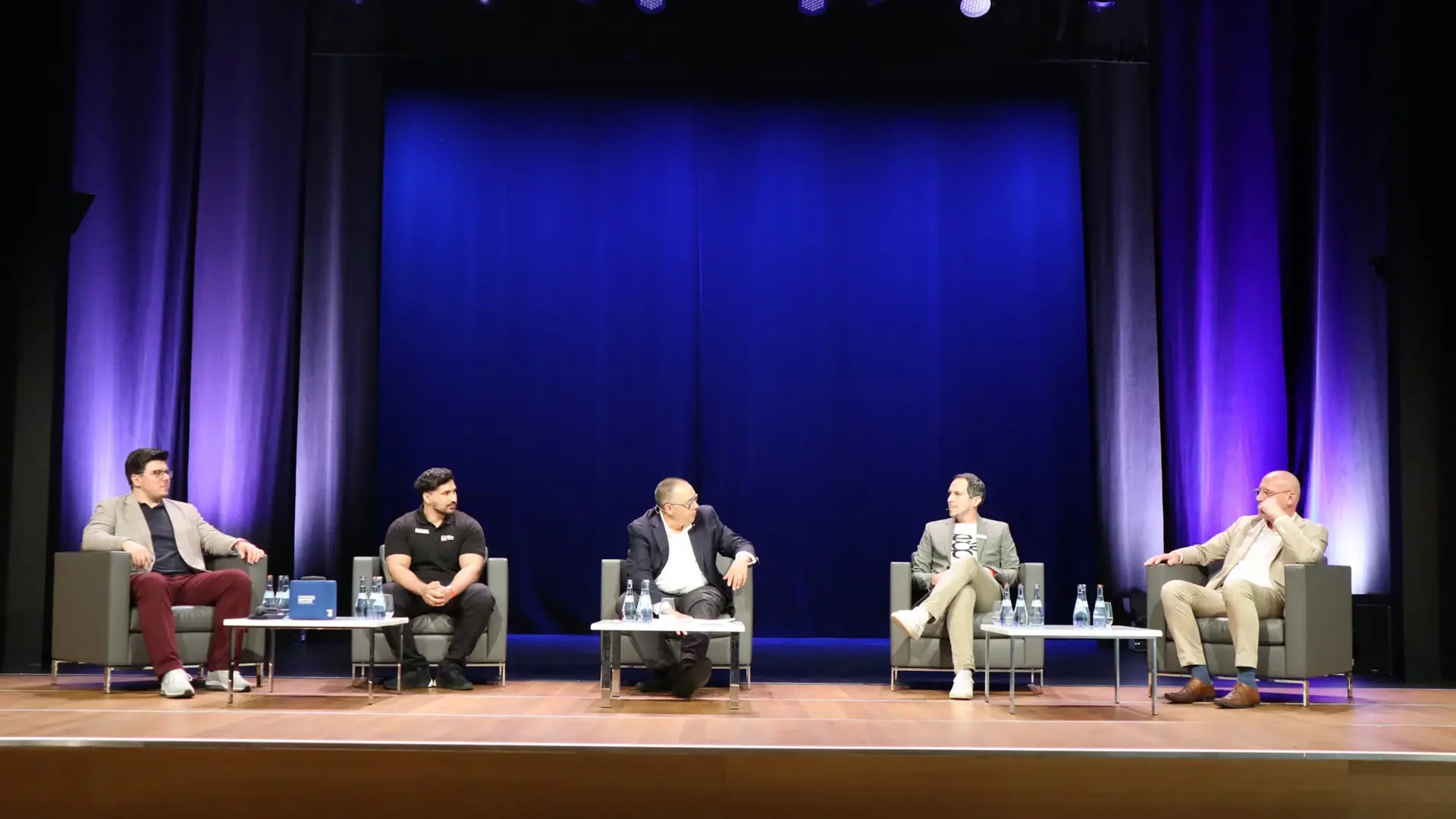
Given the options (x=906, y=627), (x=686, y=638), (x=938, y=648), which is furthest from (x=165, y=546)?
(x=938, y=648)

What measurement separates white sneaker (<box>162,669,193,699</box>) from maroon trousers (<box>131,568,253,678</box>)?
0.06 metres

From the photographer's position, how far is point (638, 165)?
774 centimetres

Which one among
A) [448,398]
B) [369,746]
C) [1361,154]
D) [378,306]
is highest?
[1361,154]

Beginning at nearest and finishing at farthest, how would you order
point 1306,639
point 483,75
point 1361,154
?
point 1306,639 → point 1361,154 → point 483,75

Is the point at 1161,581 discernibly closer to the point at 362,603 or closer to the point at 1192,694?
the point at 1192,694

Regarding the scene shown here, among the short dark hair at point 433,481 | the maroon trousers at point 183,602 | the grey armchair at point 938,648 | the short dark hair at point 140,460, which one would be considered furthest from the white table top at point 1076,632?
the short dark hair at point 140,460

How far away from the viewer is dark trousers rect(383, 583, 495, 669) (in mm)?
4855

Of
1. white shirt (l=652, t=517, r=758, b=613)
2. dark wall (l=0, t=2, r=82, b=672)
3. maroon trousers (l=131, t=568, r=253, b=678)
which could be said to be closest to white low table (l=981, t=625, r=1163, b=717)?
white shirt (l=652, t=517, r=758, b=613)

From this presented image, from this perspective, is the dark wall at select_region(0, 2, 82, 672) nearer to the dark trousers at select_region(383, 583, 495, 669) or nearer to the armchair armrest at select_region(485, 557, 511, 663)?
the dark trousers at select_region(383, 583, 495, 669)

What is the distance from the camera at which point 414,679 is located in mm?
4852

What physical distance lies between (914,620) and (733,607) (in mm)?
704

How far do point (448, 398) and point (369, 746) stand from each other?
4.70 m

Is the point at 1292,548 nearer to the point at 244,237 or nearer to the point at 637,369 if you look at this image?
the point at 637,369

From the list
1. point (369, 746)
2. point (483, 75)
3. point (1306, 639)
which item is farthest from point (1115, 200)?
point (369, 746)
